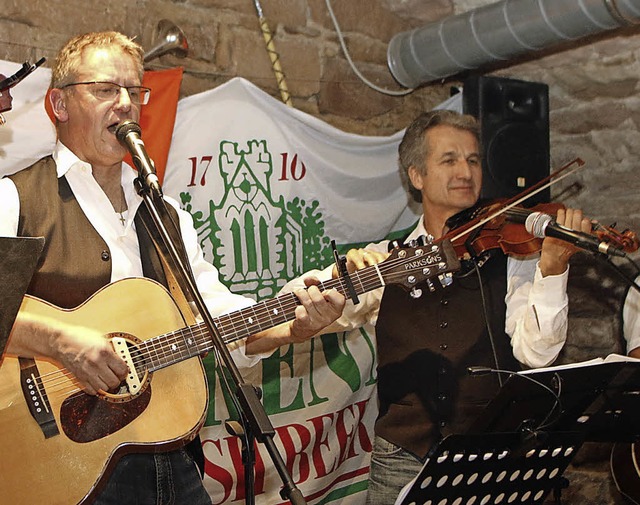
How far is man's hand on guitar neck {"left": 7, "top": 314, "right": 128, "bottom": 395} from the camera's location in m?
1.96

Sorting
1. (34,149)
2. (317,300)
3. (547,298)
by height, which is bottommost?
(547,298)

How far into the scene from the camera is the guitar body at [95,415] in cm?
194

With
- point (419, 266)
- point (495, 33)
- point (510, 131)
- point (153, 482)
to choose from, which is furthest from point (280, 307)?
point (510, 131)

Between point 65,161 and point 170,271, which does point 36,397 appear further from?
point 65,161

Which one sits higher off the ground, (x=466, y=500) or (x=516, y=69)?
(x=516, y=69)

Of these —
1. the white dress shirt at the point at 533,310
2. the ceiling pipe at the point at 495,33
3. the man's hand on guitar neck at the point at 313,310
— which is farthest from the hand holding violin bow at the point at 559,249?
the ceiling pipe at the point at 495,33

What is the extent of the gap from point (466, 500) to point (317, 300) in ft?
2.17

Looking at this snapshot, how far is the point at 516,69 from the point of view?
4.38 meters

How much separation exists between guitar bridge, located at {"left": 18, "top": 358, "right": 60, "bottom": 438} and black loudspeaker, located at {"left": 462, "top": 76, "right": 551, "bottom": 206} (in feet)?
8.27

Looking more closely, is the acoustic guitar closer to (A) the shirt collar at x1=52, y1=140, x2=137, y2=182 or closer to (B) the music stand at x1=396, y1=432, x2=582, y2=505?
(A) the shirt collar at x1=52, y1=140, x2=137, y2=182

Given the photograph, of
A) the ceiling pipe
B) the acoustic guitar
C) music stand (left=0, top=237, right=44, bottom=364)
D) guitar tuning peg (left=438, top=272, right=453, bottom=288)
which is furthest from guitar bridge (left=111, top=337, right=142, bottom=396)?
the ceiling pipe

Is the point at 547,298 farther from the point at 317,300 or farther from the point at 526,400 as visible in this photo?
the point at 317,300

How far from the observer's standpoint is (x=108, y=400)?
2025mm

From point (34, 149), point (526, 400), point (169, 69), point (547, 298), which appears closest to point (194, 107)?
point (169, 69)
